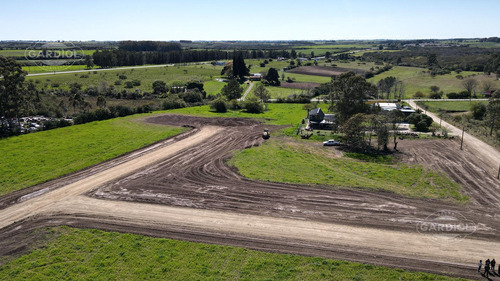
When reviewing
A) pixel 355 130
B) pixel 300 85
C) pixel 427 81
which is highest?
pixel 427 81

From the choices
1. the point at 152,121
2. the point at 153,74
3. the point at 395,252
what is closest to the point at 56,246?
the point at 395,252

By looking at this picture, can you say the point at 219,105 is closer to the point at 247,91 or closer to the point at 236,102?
the point at 236,102

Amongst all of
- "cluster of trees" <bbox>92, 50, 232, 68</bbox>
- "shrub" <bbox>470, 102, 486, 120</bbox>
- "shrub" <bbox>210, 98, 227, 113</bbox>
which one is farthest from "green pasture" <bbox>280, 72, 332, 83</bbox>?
"cluster of trees" <bbox>92, 50, 232, 68</bbox>

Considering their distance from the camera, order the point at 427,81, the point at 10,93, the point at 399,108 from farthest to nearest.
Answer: the point at 427,81 < the point at 399,108 < the point at 10,93

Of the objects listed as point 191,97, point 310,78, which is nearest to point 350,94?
point 191,97

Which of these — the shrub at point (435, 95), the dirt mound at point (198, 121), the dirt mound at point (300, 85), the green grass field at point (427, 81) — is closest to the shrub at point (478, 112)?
the shrub at point (435, 95)

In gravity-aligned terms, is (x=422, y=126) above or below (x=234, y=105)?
below
